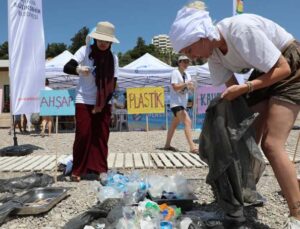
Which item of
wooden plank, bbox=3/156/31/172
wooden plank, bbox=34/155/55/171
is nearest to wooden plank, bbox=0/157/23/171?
wooden plank, bbox=3/156/31/172

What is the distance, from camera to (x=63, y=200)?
366cm

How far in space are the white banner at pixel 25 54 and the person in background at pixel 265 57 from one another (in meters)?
5.57

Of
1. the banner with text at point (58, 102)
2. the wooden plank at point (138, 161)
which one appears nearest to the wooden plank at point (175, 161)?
the wooden plank at point (138, 161)

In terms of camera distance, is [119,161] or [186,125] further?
[186,125]

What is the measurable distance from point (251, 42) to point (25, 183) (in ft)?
9.44

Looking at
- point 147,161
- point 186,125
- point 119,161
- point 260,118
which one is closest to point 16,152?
point 119,161

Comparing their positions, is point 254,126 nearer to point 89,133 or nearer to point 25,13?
point 89,133

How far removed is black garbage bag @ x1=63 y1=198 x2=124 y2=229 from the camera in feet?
8.90

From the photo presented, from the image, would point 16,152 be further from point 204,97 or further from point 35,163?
point 204,97

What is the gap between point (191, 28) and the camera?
255cm

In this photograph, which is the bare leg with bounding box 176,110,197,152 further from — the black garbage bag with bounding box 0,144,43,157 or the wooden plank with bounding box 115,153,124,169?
the black garbage bag with bounding box 0,144,43,157

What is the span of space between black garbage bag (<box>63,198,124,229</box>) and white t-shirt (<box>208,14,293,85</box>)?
133 cm

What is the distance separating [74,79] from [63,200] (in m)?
9.92

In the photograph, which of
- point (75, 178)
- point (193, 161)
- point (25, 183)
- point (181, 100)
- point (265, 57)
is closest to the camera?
point (265, 57)
